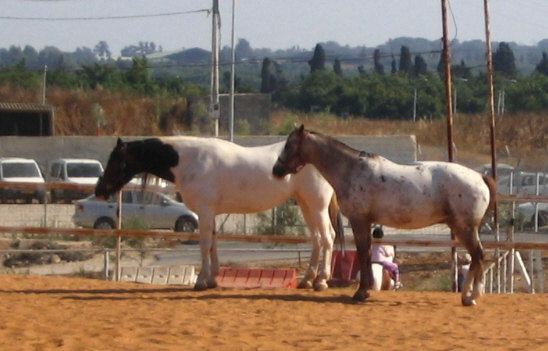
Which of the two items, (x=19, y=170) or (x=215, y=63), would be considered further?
(x=215, y=63)

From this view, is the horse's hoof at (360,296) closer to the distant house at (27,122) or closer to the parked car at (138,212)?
the parked car at (138,212)

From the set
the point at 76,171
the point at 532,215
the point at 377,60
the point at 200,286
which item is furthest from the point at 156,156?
the point at 377,60

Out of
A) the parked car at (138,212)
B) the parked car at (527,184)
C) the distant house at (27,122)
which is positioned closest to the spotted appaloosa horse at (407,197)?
the parked car at (138,212)

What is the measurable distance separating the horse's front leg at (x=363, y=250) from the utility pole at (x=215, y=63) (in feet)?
74.5

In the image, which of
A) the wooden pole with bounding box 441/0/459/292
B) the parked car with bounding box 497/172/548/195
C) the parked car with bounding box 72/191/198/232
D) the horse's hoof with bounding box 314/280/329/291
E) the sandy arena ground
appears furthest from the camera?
the parked car with bounding box 497/172/548/195

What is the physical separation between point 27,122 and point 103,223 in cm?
2498

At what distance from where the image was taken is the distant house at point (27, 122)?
4600cm

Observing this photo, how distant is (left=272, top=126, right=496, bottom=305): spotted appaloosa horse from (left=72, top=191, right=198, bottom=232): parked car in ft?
32.0

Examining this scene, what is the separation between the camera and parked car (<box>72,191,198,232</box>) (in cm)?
2242

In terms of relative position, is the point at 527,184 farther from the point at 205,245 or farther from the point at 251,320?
the point at 251,320

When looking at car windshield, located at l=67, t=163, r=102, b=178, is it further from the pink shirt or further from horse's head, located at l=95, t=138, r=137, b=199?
horse's head, located at l=95, t=138, r=137, b=199

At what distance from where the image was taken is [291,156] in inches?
491

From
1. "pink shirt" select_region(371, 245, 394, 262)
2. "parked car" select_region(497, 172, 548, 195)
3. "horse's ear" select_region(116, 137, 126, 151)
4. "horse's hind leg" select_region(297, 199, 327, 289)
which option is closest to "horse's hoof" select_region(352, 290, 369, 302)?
"horse's hind leg" select_region(297, 199, 327, 289)

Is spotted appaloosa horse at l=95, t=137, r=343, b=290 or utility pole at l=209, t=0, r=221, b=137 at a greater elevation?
utility pole at l=209, t=0, r=221, b=137
